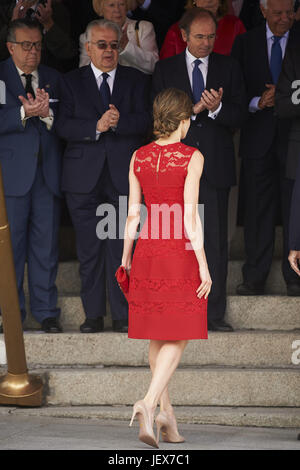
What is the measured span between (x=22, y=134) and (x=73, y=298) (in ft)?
3.76

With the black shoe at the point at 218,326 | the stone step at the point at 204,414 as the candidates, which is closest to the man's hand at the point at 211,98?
the black shoe at the point at 218,326

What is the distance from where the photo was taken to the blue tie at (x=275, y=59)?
22.4ft

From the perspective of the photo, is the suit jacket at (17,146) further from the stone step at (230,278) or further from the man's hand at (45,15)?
the stone step at (230,278)

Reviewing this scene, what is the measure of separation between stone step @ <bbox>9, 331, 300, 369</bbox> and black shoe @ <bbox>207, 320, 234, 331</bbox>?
0.41 feet

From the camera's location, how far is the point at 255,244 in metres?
6.88

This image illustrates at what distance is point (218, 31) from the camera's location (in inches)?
285

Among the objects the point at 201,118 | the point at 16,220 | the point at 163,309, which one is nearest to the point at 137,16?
the point at 201,118

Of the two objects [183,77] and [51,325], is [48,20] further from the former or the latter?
[51,325]

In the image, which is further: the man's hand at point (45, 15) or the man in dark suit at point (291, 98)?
the man's hand at point (45, 15)

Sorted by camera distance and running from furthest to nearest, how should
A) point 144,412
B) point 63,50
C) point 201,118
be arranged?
point 63,50, point 201,118, point 144,412

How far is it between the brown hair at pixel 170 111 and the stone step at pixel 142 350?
5.71 feet

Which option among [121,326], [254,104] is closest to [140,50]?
[254,104]

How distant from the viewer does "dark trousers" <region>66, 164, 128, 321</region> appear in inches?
261

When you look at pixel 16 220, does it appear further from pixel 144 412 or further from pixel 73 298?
pixel 144 412
